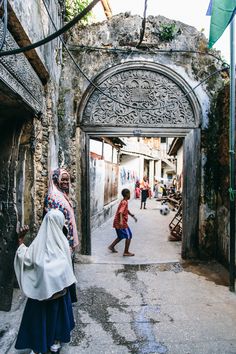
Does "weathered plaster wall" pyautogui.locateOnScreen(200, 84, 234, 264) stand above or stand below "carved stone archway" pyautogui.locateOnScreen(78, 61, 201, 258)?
below

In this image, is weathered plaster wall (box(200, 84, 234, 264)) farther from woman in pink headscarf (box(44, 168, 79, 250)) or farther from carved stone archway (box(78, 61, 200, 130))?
woman in pink headscarf (box(44, 168, 79, 250))

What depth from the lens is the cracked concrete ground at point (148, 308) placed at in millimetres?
2939

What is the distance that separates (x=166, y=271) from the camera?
5.27 meters

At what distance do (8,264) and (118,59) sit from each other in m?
4.44

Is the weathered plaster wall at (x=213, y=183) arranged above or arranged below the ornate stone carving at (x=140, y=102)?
below

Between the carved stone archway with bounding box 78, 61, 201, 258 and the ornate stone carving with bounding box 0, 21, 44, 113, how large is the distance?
5.33ft

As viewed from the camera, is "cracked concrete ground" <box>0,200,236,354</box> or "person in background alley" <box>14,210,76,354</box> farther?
"cracked concrete ground" <box>0,200,236,354</box>

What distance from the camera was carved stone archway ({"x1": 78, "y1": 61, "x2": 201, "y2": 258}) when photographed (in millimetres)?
5832

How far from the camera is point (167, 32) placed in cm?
581

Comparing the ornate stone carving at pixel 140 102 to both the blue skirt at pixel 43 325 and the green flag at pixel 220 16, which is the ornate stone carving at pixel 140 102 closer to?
the green flag at pixel 220 16

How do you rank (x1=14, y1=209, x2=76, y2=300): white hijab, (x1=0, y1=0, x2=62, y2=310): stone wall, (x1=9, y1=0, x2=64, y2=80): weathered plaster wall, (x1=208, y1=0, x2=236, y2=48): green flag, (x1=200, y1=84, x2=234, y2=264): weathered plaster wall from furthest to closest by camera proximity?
(x1=200, y1=84, x2=234, y2=264): weathered plaster wall → (x1=208, y1=0, x2=236, y2=48): green flag → (x1=0, y1=0, x2=62, y2=310): stone wall → (x1=9, y1=0, x2=64, y2=80): weathered plaster wall → (x1=14, y1=209, x2=76, y2=300): white hijab

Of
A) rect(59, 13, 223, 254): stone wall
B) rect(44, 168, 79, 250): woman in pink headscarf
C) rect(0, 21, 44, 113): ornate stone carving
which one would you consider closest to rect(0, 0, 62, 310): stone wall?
rect(0, 21, 44, 113): ornate stone carving

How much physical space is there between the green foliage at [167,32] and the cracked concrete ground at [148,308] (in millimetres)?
4628

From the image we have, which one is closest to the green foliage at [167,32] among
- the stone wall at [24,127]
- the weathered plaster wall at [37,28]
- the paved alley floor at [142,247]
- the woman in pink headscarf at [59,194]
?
the weathered plaster wall at [37,28]
